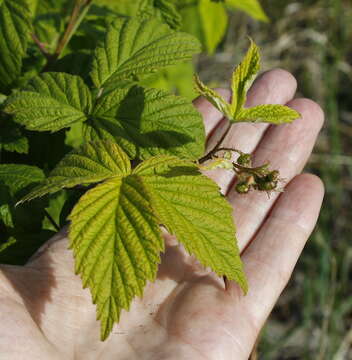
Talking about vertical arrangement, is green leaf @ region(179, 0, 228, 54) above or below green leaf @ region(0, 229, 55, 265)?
above

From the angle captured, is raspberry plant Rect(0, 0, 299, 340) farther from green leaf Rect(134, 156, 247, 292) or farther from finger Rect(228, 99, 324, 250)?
finger Rect(228, 99, 324, 250)

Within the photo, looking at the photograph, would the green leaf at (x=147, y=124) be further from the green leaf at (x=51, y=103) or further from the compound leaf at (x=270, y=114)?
the compound leaf at (x=270, y=114)

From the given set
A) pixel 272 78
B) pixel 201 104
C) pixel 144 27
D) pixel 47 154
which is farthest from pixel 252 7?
pixel 47 154

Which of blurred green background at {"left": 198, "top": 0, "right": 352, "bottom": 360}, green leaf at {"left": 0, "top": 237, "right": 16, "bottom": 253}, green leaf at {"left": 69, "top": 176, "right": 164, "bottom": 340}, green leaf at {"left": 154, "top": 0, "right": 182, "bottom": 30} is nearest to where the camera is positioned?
green leaf at {"left": 69, "top": 176, "right": 164, "bottom": 340}

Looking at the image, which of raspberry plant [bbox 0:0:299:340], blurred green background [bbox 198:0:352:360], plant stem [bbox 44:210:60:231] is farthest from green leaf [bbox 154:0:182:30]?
blurred green background [bbox 198:0:352:360]

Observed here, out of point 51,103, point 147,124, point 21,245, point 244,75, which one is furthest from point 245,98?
point 21,245

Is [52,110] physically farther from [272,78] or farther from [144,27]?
[272,78]
